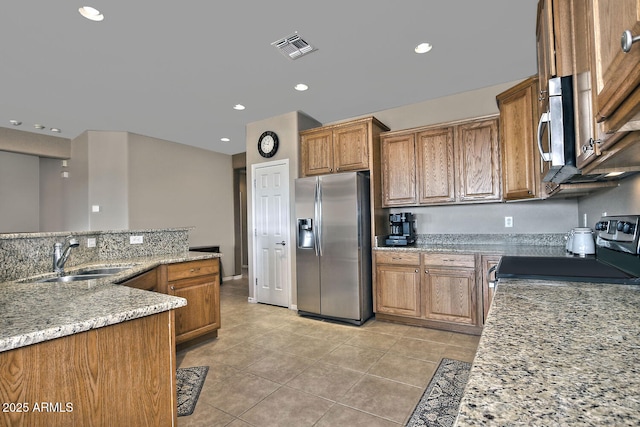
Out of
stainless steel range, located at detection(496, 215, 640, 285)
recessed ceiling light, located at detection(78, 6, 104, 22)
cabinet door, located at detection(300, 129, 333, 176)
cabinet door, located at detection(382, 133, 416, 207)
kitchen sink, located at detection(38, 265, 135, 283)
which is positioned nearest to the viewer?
stainless steel range, located at detection(496, 215, 640, 285)

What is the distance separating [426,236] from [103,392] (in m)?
3.48

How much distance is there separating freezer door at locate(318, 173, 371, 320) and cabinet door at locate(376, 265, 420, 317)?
0.19 m

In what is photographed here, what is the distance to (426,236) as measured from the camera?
3.87 metres

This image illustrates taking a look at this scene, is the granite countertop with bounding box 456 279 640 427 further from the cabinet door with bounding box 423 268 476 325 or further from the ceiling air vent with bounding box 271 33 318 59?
the ceiling air vent with bounding box 271 33 318 59

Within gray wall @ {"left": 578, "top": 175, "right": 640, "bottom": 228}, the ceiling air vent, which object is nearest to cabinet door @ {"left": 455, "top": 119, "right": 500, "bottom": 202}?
gray wall @ {"left": 578, "top": 175, "right": 640, "bottom": 228}

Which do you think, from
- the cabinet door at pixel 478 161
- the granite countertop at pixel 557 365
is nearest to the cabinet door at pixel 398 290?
the cabinet door at pixel 478 161

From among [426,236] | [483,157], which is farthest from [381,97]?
[426,236]

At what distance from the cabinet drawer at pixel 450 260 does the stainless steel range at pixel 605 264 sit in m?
1.20

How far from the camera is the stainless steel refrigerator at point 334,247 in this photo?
350 cm

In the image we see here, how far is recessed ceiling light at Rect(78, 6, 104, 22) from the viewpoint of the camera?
222 centimetres

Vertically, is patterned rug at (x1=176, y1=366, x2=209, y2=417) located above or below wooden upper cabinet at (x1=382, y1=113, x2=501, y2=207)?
below

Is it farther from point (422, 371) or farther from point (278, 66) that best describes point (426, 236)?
point (278, 66)

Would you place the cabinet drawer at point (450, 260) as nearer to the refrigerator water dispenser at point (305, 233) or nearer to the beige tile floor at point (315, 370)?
the beige tile floor at point (315, 370)

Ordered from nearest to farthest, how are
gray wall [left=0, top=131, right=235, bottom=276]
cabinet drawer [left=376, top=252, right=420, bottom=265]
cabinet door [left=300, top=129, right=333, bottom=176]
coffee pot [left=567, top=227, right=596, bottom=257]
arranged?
coffee pot [left=567, top=227, right=596, bottom=257] < cabinet drawer [left=376, top=252, right=420, bottom=265] < cabinet door [left=300, top=129, right=333, bottom=176] < gray wall [left=0, top=131, right=235, bottom=276]
